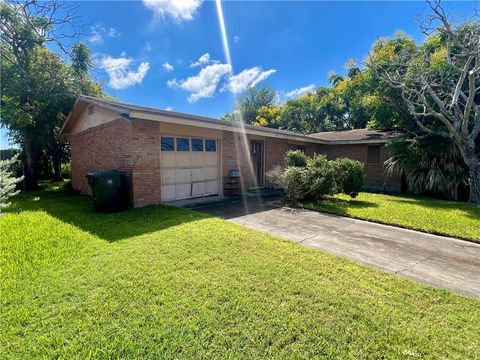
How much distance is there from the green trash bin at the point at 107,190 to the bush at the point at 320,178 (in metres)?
6.12

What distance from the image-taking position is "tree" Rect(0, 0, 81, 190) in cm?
1154

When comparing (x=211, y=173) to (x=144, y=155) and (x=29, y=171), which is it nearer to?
(x=144, y=155)

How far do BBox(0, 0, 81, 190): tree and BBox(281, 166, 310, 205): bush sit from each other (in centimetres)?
1263

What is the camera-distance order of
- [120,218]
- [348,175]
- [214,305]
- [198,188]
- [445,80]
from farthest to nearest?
1. [445,80]
2. [198,188]
3. [348,175]
4. [120,218]
5. [214,305]

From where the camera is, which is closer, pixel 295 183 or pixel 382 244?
pixel 382 244

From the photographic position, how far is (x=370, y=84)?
1202 centimetres

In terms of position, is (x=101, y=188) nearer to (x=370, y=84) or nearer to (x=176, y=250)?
(x=176, y=250)

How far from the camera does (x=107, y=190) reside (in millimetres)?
6715

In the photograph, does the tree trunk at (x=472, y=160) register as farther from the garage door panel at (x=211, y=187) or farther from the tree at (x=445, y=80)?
the garage door panel at (x=211, y=187)

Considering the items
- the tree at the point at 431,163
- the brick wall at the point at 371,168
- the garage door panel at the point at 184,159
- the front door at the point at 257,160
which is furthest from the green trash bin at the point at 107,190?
the brick wall at the point at 371,168

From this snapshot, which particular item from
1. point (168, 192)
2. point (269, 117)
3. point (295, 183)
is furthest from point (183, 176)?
point (269, 117)

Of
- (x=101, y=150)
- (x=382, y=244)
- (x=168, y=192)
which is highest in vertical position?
(x=101, y=150)

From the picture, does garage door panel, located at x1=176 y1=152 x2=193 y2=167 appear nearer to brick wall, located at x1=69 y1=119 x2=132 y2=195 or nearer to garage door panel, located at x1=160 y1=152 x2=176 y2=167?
garage door panel, located at x1=160 y1=152 x2=176 y2=167

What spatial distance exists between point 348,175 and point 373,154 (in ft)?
21.3
